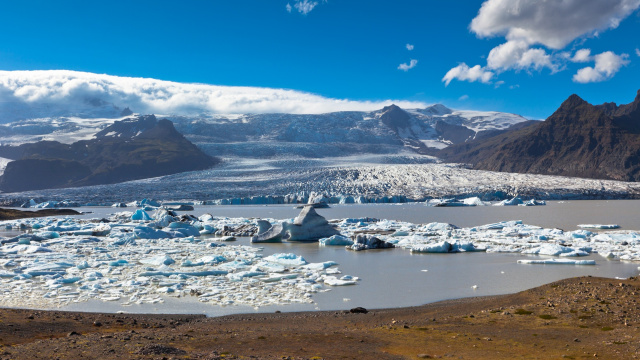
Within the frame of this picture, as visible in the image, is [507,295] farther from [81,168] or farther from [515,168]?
[81,168]

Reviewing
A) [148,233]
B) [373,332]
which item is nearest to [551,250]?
[373,332]

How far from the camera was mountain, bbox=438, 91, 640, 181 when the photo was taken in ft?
319

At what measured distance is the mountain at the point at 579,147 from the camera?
97.2 m

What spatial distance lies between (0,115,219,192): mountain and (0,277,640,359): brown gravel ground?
313 ft

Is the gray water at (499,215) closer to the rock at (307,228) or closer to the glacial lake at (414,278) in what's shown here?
the rock at (307,228)

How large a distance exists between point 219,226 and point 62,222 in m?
11.9

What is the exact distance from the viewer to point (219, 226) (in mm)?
29812

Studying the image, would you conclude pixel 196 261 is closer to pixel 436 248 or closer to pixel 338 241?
pixel 338 241

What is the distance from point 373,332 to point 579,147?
115 meters

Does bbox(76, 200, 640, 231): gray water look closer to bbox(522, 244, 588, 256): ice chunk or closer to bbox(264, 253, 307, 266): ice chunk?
bbox(522, 244, 588, 256): ice chunk

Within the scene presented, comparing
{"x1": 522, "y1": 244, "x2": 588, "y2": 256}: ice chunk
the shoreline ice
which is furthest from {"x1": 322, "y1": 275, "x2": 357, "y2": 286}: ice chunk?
{"x1": 522, "y1": 244, "x2": 588, "y2": 256}: ice chunk

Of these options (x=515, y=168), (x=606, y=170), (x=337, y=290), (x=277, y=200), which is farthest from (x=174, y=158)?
(x=337, y=290)

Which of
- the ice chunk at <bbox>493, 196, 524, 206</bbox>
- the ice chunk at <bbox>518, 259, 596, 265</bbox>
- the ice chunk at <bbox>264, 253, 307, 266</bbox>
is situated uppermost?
the ice chunk at <bbox>493, 196, 524, 206</bbox>

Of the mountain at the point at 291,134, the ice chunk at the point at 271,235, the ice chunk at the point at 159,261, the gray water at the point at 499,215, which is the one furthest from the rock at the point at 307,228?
the mountain at the point at 291,134
